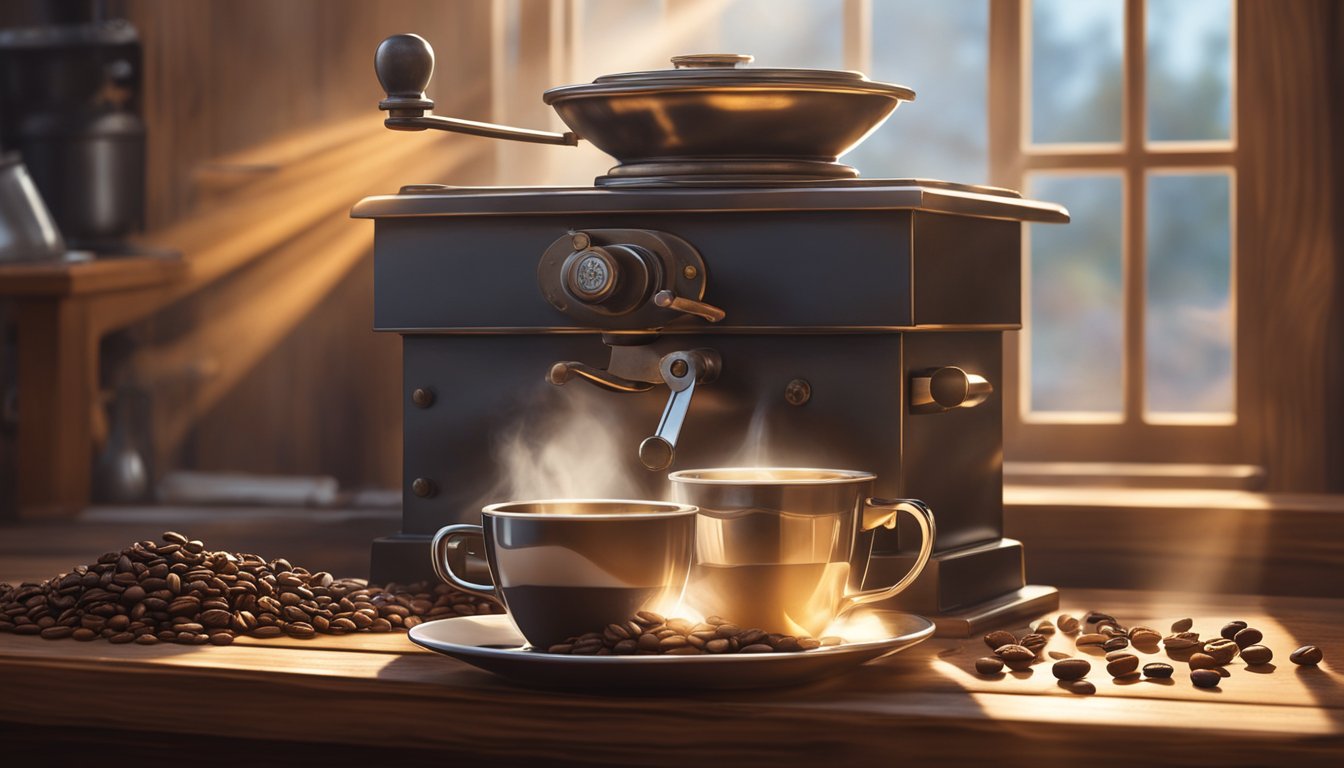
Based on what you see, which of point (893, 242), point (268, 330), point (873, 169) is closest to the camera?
point (893, 242)

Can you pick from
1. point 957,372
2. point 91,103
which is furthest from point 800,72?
point 91,103

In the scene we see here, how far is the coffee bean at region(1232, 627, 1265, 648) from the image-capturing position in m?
1.13

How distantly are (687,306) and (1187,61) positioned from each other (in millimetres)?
1519

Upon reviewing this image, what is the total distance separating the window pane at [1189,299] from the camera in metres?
2.55

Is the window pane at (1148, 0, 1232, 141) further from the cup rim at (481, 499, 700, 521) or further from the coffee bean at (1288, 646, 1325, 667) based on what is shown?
the cup rim at (481, 499, 700, 521)

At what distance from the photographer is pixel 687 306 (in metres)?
1.19

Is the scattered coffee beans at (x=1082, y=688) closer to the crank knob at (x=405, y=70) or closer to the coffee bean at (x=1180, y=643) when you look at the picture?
the coffee bean at (x=1180, y=643)

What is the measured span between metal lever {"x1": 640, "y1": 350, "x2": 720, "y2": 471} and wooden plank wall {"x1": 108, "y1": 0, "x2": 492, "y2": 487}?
Answer: 1438mm

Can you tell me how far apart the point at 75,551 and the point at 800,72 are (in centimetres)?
87

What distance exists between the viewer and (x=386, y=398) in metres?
2.65

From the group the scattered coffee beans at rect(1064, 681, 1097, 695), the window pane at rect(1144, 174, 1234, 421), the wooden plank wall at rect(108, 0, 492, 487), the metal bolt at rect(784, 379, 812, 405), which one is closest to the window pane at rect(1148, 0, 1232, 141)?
the window pane at rect(1144, 174, 1234, 421)

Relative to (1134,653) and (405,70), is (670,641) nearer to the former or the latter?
(1134,653)

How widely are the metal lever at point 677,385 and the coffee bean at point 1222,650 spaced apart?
376 mm

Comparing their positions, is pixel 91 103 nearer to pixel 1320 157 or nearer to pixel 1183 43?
pixel 1183 43
